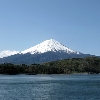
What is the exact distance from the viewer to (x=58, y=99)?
265ft

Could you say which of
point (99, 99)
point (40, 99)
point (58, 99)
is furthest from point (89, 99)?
point (40, 99)

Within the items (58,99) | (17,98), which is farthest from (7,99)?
(58,99)

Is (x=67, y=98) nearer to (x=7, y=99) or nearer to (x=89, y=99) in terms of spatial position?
(x=89, y=99)

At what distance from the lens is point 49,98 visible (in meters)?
Result: 81.8

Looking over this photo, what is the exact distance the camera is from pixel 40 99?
79.7 metres

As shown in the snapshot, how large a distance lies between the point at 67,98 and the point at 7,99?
1728 centimetres

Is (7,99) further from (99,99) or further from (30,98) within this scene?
(99,99)

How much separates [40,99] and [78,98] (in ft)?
37.5

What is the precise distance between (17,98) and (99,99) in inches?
922

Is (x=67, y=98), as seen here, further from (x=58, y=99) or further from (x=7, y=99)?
(x=7, y=99)

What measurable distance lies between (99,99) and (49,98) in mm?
14226

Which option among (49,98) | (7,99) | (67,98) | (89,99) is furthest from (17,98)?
(89,99)

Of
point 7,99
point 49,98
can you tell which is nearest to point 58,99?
point 49,98

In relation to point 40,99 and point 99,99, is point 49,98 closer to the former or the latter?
point 40,99
